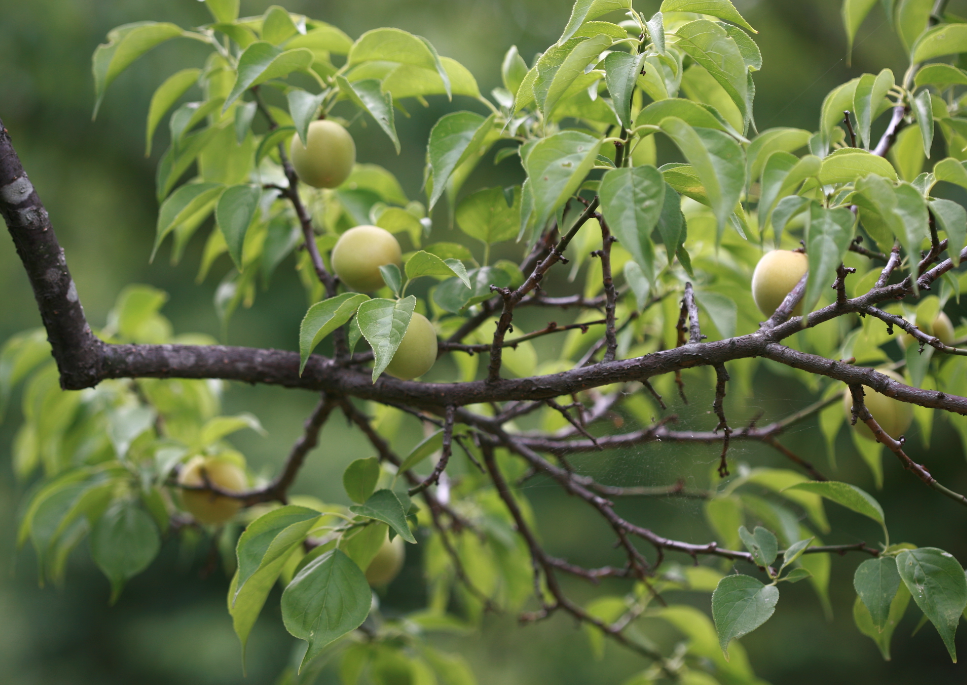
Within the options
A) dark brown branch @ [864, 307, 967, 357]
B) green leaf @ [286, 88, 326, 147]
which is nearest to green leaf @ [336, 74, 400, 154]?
green leaf @ [286, 88, 326, 147]

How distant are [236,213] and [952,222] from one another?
1.65 feet

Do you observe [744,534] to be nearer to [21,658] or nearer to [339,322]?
[339,322]

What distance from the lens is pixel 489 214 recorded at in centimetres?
59

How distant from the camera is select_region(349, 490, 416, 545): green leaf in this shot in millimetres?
433

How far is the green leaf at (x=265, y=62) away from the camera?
49 cm

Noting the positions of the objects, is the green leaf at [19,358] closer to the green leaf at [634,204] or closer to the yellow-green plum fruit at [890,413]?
the green leaf at [634,204]

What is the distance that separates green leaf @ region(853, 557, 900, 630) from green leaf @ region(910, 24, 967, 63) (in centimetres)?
38

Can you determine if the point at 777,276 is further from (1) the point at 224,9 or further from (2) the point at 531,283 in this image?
(1) the point at 224,9

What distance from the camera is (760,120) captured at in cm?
182

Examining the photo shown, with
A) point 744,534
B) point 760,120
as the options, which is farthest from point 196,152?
point 760,120

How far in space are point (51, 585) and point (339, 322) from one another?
6.89ft

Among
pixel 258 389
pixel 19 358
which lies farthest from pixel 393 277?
pixel 258 389

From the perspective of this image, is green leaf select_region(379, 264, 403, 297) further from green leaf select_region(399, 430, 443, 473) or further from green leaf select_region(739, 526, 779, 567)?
green leaf select_region(739, 526, 779, 567)

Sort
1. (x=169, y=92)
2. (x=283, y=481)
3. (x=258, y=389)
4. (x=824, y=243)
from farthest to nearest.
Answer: (x=258, y=389), (x=283, y=481), (x=169, y=92), (x=824, y=243)
